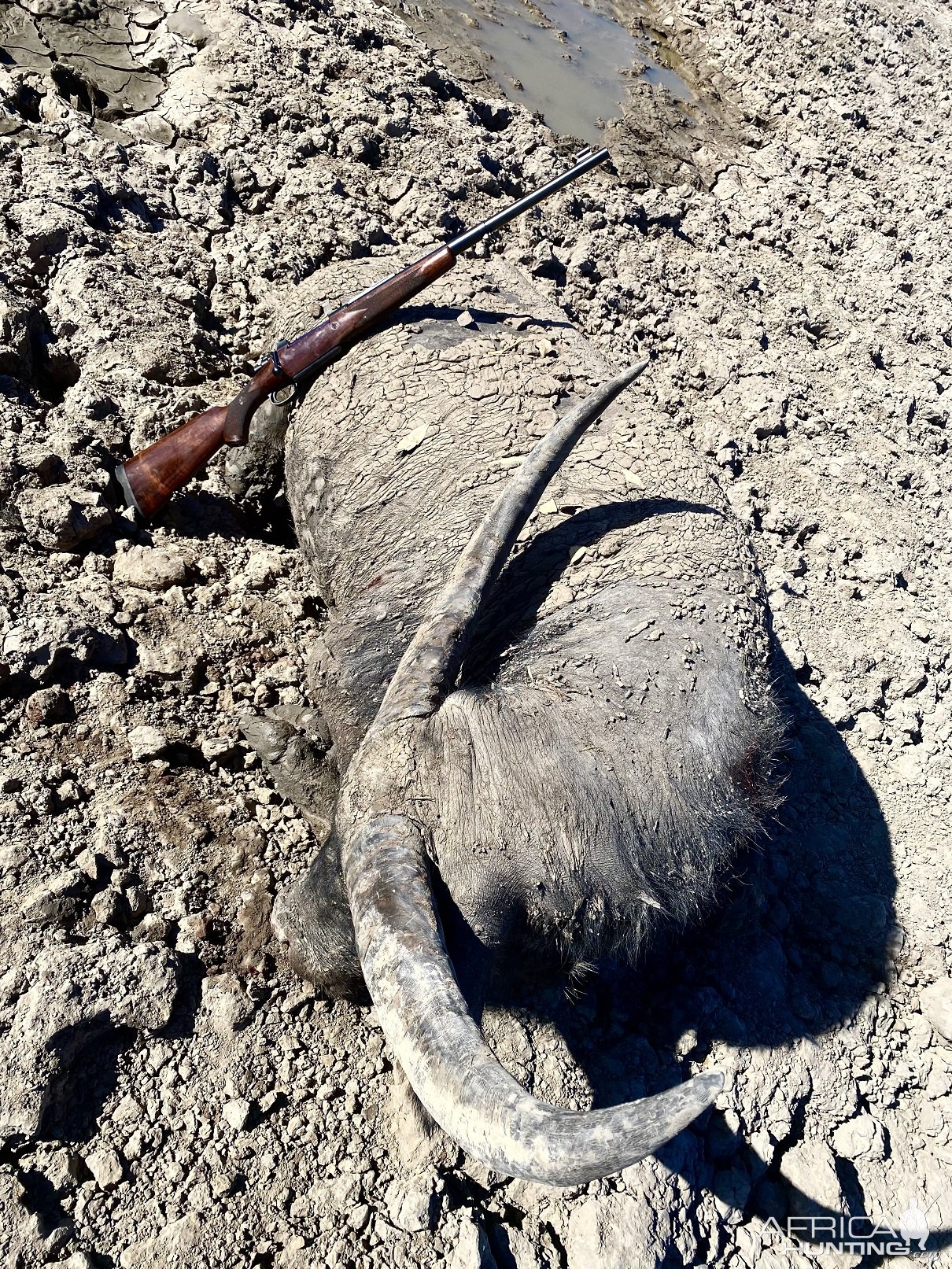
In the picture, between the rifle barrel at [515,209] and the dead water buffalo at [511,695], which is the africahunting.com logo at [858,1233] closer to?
the dead water buffalo at [511,695]

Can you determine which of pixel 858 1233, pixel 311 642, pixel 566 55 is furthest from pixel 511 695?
pixel 566 55

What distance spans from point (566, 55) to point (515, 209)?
426cm

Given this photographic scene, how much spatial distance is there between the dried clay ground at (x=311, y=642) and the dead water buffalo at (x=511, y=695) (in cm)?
53

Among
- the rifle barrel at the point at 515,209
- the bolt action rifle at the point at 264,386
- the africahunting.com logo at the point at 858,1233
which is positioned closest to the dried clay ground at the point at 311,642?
the africahunting.com logo at the point at 858,1233

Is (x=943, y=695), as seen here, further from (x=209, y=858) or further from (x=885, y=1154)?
(x=209, y=858)

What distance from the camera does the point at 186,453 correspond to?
13.7ft

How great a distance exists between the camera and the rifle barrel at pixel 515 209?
14.6 feet

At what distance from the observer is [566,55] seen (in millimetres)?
7852

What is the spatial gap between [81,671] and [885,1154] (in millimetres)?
4022

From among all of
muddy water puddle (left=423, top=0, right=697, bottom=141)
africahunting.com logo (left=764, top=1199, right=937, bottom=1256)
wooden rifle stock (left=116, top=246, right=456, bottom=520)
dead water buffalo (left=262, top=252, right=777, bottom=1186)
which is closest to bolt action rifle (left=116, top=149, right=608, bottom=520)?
wooden rifle stock (left=116, top=246, right=456, bottom=520)

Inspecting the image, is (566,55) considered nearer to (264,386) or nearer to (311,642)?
(264,386)

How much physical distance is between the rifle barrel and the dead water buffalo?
1.60 ft

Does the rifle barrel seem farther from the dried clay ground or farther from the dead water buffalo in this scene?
the dried clay ground

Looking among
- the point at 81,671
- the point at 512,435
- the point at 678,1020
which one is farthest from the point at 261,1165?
the point at 512,435
